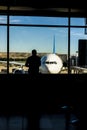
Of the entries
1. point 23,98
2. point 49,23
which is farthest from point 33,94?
point 49,23

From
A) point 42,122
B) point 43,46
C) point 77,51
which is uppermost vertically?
point 43,46

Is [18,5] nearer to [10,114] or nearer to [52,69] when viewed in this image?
[52,69]

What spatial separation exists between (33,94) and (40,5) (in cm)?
355

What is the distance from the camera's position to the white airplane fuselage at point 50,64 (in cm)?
1728

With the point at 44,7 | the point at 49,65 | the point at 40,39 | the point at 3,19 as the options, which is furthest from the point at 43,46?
the point at 3,19

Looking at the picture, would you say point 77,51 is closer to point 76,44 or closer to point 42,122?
point 76,44

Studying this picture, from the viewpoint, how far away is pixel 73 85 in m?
16.6

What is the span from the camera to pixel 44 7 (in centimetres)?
1688

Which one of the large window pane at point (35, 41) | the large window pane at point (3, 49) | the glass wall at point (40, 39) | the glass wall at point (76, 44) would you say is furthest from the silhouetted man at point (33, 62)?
the glass wall at point (76, 44)

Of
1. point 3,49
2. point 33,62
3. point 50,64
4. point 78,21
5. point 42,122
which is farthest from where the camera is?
point 50,64

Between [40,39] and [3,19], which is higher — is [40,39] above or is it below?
below

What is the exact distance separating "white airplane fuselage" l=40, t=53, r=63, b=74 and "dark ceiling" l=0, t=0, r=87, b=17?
5.74ft

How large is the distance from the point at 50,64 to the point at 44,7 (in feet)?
8.04

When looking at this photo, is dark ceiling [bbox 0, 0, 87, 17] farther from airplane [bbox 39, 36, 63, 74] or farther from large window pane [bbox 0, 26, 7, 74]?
airplane [bbox 39, 36, 63, 74]
